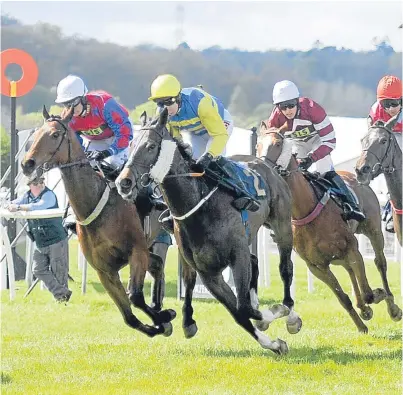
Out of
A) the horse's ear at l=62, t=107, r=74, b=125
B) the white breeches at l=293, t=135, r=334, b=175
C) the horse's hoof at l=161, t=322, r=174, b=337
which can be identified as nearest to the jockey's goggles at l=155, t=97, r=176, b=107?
the horse's ear at l=62, t=107, r=74, b=125

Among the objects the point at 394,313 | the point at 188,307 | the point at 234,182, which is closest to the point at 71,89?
the point at 234,182

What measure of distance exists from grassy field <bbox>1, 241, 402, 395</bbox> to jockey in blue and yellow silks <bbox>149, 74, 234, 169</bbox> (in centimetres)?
156

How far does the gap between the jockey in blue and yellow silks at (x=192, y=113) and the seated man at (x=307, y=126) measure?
1.09 metres

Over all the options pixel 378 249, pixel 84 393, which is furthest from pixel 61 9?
pixel 84 393

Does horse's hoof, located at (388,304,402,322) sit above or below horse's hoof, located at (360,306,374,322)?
below

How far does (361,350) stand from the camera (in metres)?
8.72

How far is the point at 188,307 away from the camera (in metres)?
8.78

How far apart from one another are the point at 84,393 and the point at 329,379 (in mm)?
1682

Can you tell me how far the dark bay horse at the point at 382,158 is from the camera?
386 inches

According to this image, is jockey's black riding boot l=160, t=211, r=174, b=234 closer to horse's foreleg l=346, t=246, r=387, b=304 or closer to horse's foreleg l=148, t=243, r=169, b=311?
horse's foreleg l=148, t=243, r=169, b=311

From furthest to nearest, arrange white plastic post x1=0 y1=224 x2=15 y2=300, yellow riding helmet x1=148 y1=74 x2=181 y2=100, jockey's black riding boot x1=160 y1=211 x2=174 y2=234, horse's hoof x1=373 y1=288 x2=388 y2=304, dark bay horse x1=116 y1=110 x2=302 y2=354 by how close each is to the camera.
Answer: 1. white plastic post x1=0 y1=224 x2=15 y2=300
2. horse's hoof x1=373 y1=288 x2=388 y2=304
3. jockey's black riding boot x1=160 y1=211 x2=174 y2=234
4. yellow riding helmet x1=148 y1=74 x2=181 y2=100
5. dark bay horse x1=116 y1=110 x2=302 y2=354

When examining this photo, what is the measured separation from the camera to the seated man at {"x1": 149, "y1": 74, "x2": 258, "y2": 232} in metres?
8.12

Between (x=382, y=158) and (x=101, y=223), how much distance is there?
286 centimetres

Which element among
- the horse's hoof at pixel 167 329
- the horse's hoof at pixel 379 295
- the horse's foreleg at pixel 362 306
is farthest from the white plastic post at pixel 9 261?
the horse's hoof at pixel 379 295
